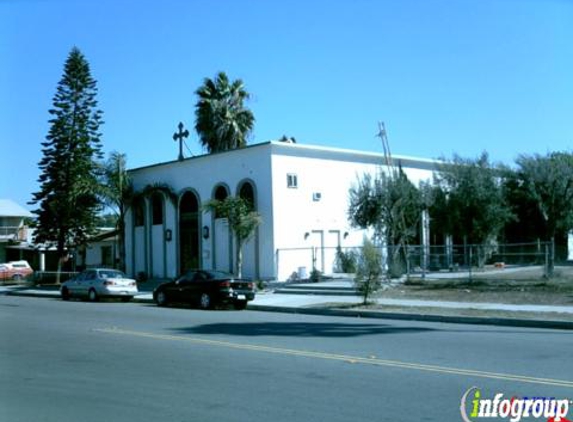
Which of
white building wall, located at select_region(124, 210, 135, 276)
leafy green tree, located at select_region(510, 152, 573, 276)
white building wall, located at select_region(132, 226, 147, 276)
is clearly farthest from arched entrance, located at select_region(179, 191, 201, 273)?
leafy green tree, located at select_region(510, 152, 573, 276)

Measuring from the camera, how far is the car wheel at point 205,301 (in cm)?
2325

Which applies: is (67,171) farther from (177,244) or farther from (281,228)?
(281,228)

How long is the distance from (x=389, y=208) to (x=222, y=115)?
64.9ft

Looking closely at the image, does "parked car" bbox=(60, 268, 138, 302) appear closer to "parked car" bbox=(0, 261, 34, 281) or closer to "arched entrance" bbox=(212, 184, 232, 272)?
"arched entrance" bbox=(212, 184, 232, 272)

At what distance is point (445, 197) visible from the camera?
29203mm

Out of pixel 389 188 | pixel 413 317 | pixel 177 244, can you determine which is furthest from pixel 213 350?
pixel 177 244

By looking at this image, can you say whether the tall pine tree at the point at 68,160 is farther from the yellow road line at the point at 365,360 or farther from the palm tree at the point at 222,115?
the yellow road line at the point at 365,360

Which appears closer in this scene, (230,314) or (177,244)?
(230,314)

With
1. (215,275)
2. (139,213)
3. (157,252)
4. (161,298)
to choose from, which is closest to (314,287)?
(215,275)

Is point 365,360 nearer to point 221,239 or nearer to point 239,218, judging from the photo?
point 239,218

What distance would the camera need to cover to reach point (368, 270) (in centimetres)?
2147

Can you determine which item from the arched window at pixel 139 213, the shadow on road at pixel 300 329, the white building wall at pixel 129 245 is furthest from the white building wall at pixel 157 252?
the shadow on road at pixel 300 329

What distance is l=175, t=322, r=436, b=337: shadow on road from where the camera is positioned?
14906 millimetres

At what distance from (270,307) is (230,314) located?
223cm
